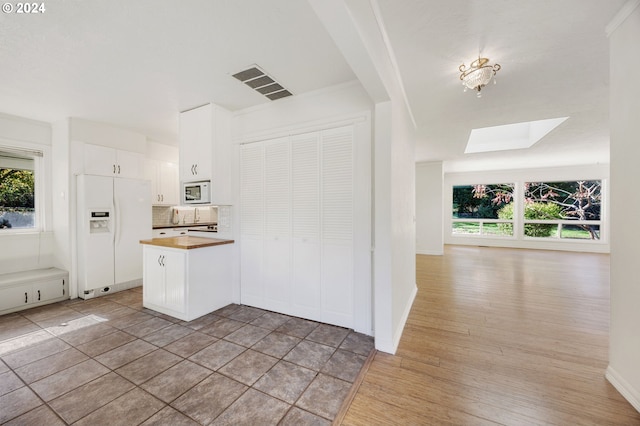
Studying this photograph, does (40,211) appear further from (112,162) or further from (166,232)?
(166,232)

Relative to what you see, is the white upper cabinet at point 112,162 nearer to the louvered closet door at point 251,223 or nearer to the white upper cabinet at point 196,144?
the white upper cabinet at point 196,144

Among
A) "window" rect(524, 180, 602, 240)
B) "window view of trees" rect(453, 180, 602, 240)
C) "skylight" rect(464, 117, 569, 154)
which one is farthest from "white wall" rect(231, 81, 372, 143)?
"window" rect(524, 180, 602, 240)

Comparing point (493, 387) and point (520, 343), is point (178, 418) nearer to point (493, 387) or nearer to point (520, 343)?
point (493, 387)

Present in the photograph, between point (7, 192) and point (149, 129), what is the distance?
2.07 meters

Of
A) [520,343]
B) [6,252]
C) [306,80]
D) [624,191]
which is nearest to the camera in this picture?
[624,191]

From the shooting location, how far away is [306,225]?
287 centimetres

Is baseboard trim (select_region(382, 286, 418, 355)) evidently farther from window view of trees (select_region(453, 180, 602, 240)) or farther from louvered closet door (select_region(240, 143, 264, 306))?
window view of trees (select_region(453, 180, 602, 240))

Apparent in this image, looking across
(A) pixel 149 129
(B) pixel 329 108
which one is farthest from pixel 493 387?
(A) pixel 149 129

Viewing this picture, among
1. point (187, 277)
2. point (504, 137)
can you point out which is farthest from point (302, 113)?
point (504, 137)

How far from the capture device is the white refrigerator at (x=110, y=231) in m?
3.58

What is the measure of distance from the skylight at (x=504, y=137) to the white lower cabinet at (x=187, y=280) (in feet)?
17.9

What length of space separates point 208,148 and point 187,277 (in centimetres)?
162

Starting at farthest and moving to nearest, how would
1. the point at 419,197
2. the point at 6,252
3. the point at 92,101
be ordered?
1. the point at 419,197
2. the point at 6,252
3. the point at 92,101

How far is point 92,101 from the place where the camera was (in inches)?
120
